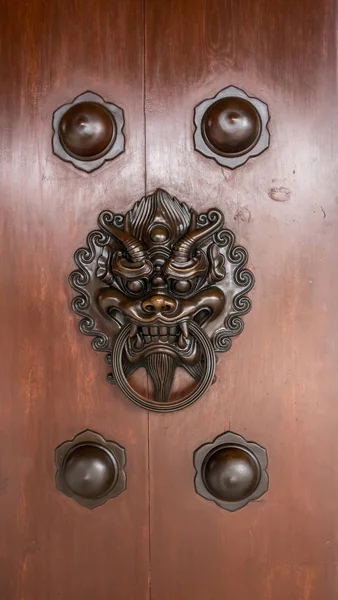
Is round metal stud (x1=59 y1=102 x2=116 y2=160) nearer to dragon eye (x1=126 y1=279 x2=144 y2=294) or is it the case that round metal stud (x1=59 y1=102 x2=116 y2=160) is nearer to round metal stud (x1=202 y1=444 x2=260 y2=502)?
dragon eye (x1=126 y1=279 x2=144 y2=294)

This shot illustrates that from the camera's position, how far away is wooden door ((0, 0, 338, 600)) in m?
1.01

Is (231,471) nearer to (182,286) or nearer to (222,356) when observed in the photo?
(222,356)

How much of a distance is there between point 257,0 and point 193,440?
0.66 metres

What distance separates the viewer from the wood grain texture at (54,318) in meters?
1.04

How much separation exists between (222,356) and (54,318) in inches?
10.3

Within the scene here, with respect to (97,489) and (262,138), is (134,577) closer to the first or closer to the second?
(97,489)

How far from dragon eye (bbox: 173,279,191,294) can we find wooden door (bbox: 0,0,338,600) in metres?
0.10

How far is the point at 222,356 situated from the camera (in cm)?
102

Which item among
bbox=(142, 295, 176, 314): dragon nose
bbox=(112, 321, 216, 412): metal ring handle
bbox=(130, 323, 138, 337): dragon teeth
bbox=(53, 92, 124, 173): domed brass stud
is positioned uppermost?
bbox=(53, 92, 124, 173): domed brass stud

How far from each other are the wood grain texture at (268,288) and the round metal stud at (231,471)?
1cm

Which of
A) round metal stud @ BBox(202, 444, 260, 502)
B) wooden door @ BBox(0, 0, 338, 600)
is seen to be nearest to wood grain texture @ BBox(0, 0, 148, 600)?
wooden door @ BBox(0, 0, 338, 600)

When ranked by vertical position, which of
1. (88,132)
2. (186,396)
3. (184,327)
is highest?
(88,132)

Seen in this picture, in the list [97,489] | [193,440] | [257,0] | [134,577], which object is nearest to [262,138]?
[257,0]

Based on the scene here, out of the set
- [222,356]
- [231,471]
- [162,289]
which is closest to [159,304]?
[162,289]
